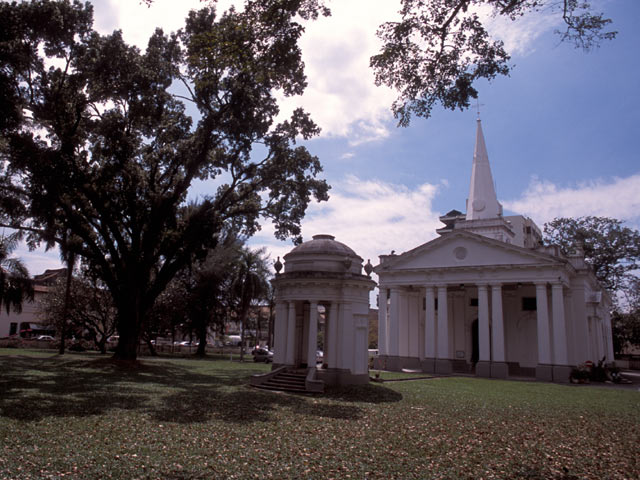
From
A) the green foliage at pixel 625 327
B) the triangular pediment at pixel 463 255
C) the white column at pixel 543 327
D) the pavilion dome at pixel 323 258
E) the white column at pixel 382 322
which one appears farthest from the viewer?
the green foliage at pixel 625 327

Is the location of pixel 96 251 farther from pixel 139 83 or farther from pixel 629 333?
pixel 629 333


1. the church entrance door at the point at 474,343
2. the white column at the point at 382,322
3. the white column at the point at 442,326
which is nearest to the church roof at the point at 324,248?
the white column at the point at 442,326

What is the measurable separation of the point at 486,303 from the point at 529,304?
5723 millimetres

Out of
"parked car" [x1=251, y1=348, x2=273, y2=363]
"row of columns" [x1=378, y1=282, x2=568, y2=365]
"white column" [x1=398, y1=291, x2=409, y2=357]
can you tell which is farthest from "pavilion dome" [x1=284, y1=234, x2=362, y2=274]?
"parked car" [x1=251, y1=348, x2=273, y2=363]

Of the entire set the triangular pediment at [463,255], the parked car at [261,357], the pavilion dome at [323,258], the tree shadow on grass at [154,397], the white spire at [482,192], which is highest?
the white spire at [482,192]

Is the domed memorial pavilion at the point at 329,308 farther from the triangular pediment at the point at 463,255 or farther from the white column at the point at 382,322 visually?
the white column at the point at 382,322

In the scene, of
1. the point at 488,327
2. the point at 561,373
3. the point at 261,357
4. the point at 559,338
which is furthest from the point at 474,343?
the point at 261,357

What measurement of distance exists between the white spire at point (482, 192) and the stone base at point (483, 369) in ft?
41.9

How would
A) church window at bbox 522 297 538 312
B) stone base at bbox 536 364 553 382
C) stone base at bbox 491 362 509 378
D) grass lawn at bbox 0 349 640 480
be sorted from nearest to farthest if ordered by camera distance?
1. grass lawn at bbox 0 349 640 480
2. stone base at bbox 536 364 553 382
3. stone base at bbox 491 362 509 378
4. church window at bbox 522 297 538 312

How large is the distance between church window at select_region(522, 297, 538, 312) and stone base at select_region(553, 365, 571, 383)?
6.47m

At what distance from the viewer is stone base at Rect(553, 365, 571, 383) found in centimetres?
2955

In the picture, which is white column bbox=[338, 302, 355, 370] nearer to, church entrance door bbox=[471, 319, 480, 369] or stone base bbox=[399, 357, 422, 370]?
stone base bbox=[399, 357, 422, 370]

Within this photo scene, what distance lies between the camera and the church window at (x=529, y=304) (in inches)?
1406

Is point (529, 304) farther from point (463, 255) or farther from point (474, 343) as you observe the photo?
point (463, 255)
